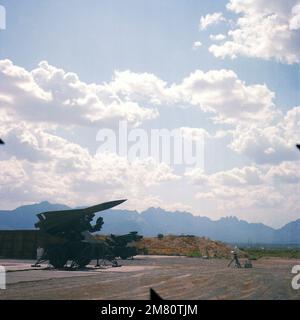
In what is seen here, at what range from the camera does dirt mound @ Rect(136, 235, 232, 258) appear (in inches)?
2943

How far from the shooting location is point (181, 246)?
8038 centimetres

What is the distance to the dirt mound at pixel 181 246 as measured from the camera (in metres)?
74.8

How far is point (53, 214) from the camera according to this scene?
31.0m
